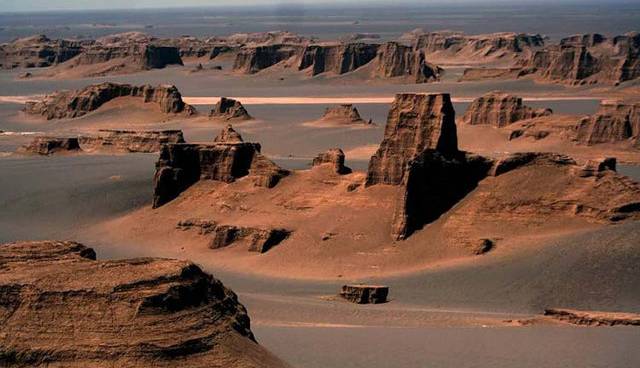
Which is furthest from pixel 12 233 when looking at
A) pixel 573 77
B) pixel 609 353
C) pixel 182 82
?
pixel 182 82

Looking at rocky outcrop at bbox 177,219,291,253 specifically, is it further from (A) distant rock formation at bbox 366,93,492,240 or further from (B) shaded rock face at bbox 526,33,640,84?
(B) shaded rock face at bbox 526,33,640,84

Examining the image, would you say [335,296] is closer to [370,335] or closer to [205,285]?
[370,335]

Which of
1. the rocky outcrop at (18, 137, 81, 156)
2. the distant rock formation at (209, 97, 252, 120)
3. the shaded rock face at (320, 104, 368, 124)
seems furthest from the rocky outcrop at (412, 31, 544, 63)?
the rocky outcrop at (18, 137, 81, 156)

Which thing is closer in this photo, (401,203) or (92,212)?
(401,203)

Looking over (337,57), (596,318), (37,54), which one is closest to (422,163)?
(596,318)

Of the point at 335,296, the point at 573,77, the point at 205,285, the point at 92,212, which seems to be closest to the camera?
the point at 205,285
